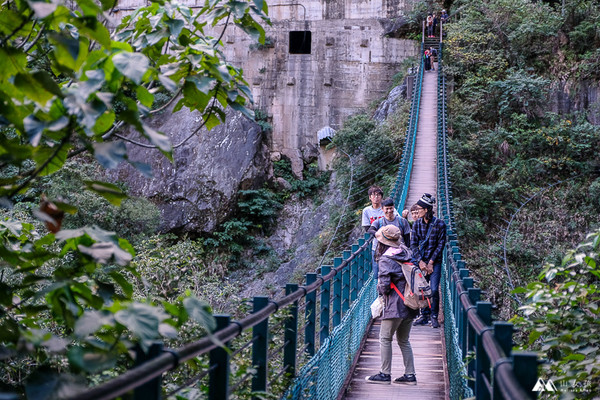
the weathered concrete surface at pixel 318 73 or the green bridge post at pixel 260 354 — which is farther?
the weathered concrete surface at pixel 318 73

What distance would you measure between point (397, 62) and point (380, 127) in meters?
5.07

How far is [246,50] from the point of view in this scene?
25.0 m

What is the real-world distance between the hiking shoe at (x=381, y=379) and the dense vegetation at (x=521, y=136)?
27.0ft

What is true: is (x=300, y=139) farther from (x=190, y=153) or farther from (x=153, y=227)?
(x=153, y=227)

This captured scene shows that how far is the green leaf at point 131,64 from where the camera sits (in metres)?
1.85

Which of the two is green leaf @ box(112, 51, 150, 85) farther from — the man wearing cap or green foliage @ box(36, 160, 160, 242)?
green foliage @ box(36, 160, 160, 242)

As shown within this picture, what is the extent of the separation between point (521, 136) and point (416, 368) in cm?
1405

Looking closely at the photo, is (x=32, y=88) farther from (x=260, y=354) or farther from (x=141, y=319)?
(x=260, y=354)

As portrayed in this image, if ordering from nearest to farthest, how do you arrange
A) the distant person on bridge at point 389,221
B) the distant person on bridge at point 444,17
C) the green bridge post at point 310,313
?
the green bridge post at point 310,313 < the distant person on bridge at point 389,221 < the distant person on bridge at point 444,17

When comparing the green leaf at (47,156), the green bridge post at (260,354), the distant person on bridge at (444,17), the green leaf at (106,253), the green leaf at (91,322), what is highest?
the distant person on bridge at (444,17)

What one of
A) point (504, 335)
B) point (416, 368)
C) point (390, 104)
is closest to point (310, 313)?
point (416, 368)

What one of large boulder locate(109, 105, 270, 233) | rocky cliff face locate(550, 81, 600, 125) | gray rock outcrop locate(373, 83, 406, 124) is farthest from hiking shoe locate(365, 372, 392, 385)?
large boulder locate(109, 105, 270, 233)

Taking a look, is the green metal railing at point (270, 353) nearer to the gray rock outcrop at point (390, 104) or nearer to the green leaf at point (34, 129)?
the green leaf at point (34, 129)

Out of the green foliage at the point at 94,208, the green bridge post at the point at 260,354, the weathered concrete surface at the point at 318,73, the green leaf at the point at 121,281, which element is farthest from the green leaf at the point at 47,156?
the weathered concrete surface at the point at 318,73
